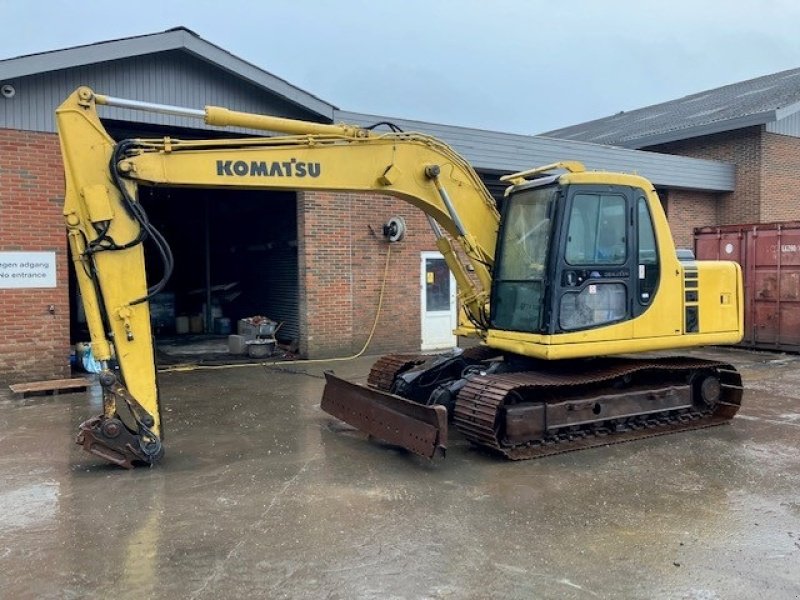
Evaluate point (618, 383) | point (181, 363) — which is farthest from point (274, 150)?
point (181, 363)

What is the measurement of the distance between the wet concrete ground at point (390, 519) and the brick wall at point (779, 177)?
1230 centimetres

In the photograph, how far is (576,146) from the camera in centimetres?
1491

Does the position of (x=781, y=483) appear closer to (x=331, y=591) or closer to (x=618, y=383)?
(x=618, y=383)

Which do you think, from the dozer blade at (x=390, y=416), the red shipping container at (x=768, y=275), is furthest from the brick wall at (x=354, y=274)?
the red shipping container at (x=768, y=275)

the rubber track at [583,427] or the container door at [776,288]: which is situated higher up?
A: the container door at [776,288]

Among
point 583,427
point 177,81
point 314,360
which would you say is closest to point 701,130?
point 314,360

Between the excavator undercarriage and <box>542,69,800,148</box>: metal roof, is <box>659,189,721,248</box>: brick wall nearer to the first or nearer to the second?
<box>542,69,800,148</box>: metal roof

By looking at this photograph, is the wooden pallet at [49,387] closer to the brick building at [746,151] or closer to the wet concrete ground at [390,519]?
the wet concrete ground at [390,519]

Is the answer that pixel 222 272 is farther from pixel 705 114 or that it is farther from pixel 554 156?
pixel 705 114

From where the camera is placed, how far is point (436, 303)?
→ 1391cm

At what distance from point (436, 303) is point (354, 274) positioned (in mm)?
2052

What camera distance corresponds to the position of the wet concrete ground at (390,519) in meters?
3.83

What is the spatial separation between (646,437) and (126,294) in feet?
16.6

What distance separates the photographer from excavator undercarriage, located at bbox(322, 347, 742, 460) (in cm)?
605
